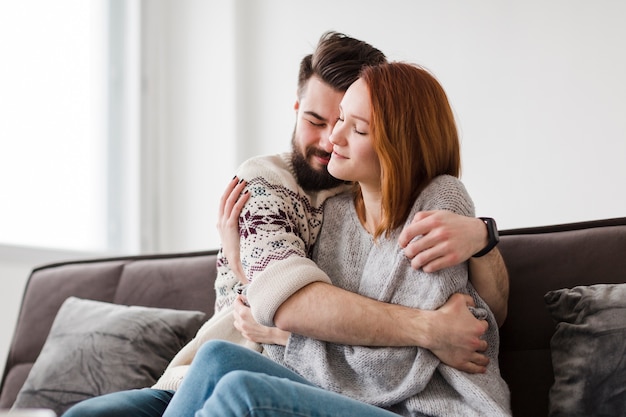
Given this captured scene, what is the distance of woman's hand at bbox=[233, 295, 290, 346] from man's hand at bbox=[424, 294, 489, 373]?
33 centimetres

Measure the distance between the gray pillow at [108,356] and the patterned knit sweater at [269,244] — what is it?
11.4 inches

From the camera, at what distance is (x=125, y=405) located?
1.46 m

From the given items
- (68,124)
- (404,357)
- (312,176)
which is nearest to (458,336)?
(404,357)

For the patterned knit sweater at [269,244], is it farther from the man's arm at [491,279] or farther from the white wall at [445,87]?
the white wall at [445,87]

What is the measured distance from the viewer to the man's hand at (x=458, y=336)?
1387mm

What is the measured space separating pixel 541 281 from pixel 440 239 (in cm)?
42

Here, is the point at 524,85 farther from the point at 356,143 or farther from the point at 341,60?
the point at 356,143

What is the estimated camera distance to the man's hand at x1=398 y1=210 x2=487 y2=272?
1.41 meters

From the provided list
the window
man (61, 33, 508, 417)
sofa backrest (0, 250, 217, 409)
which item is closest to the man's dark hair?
man (61, 33, 508, 417)

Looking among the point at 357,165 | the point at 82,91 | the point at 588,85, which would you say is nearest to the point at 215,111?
the point at 82,91

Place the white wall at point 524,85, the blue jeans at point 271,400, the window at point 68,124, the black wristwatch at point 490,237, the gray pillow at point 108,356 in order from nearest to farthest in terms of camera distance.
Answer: the blue jeans at point 271,400
the black wristwatch at point 490,237
the gray pillow at point 108,356
the white wall at point 524,85
the window at point 68,124

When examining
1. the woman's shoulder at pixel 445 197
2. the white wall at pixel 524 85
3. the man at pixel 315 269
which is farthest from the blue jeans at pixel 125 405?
the white wall at pixel 524 85

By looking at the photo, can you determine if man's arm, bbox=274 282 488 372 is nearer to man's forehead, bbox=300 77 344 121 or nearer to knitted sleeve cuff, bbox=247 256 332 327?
knitted sleeve cuff, bbox=247 256 332 327

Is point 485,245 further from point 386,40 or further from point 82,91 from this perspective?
point 82,91
